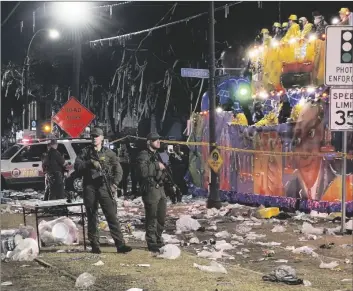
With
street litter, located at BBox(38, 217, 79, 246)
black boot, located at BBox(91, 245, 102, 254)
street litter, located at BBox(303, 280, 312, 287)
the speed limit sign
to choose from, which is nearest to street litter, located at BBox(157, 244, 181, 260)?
black boot, located at BBox(91, 245, 102, 254)

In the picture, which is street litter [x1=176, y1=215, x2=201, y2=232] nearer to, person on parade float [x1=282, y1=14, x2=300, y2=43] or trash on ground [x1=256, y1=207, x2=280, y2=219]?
trash on ground [x1=256, y1=207, x2=280, y2=219]

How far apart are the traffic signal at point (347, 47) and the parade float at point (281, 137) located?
111 inches

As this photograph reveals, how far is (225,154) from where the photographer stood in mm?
16375

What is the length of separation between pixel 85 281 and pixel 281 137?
8650mm

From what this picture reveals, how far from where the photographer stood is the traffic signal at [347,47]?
33.5 feet

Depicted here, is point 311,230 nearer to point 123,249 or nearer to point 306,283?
point 123,249

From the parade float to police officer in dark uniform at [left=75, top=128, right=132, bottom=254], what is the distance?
605cm

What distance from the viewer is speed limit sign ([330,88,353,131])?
10227mm

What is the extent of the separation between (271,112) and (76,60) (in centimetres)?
745

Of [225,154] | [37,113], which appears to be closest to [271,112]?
[225,154]

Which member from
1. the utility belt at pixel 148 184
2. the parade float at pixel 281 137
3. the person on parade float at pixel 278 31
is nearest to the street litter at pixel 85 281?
the utility belt at pixel 148 184

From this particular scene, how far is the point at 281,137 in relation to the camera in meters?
14.2

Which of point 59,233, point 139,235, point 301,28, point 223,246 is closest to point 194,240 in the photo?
point 223,246

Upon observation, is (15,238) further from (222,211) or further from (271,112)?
(271,112)
